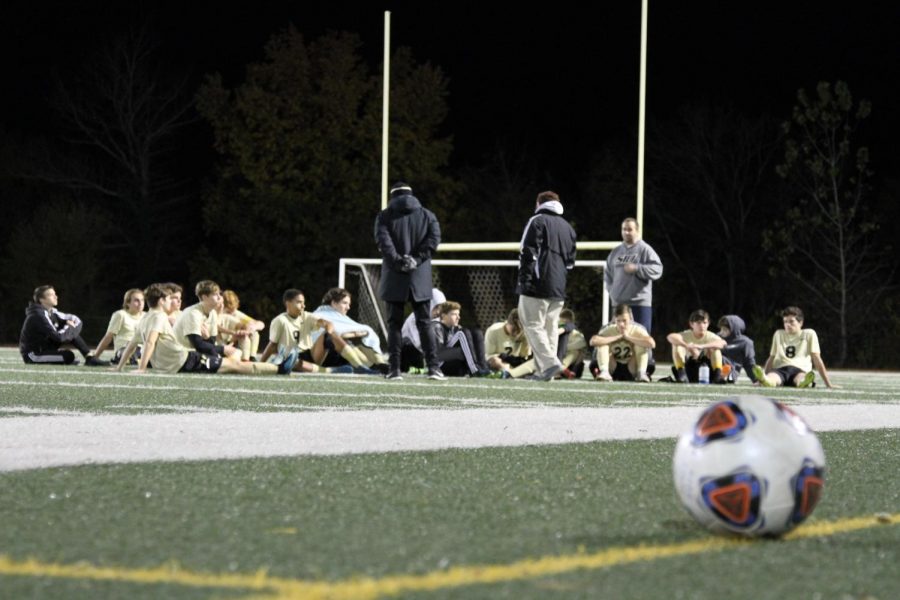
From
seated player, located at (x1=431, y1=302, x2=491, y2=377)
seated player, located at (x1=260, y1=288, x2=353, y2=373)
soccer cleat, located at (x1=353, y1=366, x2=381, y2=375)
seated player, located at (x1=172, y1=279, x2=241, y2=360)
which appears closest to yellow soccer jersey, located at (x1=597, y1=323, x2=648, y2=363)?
seated player, located at (x1=431, y1=302, x2=491, y2=377)

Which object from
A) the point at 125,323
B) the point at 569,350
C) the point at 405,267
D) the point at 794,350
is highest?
the point at 405,267

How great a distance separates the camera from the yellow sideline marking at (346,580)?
10.4ft

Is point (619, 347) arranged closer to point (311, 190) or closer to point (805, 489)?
point (805, 489)

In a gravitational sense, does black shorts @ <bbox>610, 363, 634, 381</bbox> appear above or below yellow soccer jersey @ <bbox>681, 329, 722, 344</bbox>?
below

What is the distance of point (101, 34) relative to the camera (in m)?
41.5

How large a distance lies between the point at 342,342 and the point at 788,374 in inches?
182

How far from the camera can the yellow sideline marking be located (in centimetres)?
317

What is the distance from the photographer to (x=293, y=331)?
52.7 feet

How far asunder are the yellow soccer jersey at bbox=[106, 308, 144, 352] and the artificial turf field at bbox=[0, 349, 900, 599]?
9652 mm

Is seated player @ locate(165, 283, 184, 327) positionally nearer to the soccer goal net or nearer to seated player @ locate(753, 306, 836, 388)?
seated player @ locate(753, 306, 836, 388)

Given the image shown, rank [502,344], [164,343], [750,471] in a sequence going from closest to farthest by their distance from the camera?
[750,471] < [164,343] < [502,344]

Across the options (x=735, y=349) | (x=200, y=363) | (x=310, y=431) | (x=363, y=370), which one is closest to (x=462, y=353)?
(x=363, y=370)

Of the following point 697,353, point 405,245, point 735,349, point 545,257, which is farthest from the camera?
point 735,349

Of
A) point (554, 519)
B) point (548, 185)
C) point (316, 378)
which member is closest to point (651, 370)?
point (316, 378)
